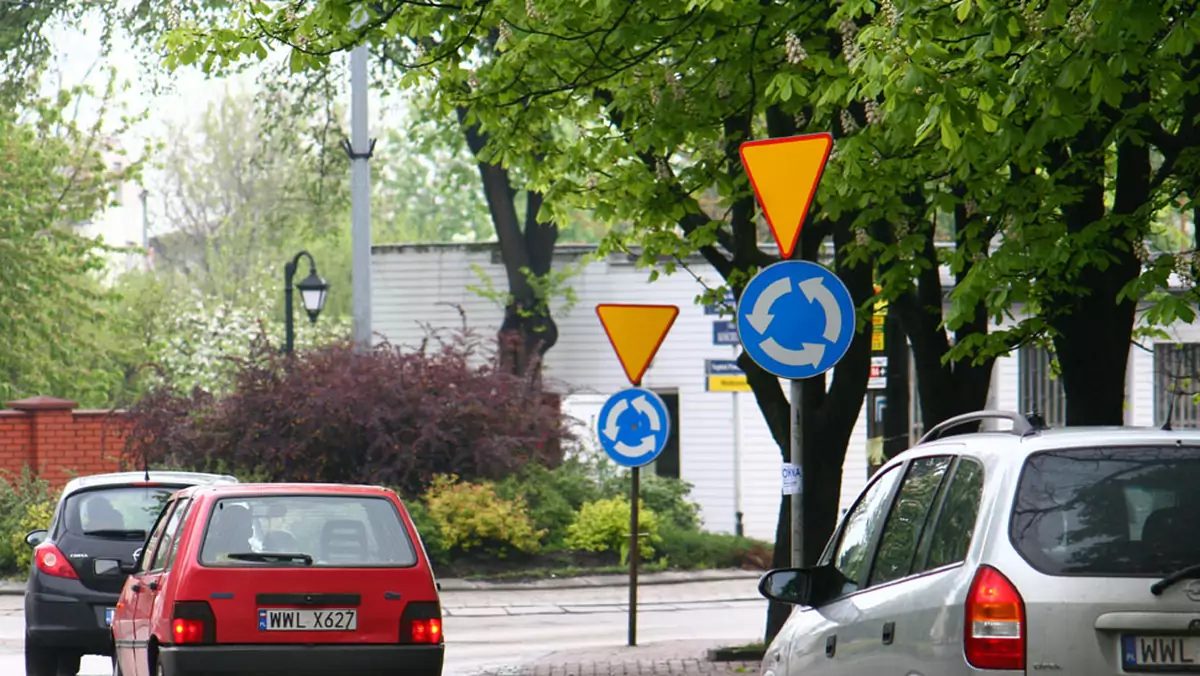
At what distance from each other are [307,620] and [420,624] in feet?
2.00

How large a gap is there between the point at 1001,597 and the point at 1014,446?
549mm

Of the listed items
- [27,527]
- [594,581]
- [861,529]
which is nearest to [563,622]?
[594,581]

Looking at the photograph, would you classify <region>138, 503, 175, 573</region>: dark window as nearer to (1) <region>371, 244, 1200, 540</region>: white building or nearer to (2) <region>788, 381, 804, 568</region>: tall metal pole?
(2) <region>788, 381, 804, 568</region>: tall metal pole

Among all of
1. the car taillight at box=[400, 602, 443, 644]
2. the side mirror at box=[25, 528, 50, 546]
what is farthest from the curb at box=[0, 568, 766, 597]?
the car taillight at box=[400, 602, 443, 644]

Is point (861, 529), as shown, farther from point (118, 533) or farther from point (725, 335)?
point (725, 335)

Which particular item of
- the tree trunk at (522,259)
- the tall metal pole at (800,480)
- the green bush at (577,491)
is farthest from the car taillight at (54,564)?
the tree trunk at (522,259)

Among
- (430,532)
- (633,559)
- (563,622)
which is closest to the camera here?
(633,559)

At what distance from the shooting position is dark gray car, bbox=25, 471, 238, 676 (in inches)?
518

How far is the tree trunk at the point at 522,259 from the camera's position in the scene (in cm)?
3027

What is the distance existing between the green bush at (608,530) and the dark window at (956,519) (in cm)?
1929

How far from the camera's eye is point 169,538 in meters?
10.6

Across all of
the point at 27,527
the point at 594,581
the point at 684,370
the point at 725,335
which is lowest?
the point at 594,581

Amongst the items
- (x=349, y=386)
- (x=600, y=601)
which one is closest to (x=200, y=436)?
(x=349, y=386)

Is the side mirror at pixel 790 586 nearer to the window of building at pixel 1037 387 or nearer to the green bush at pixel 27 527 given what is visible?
the green bush at pixel 27 527
